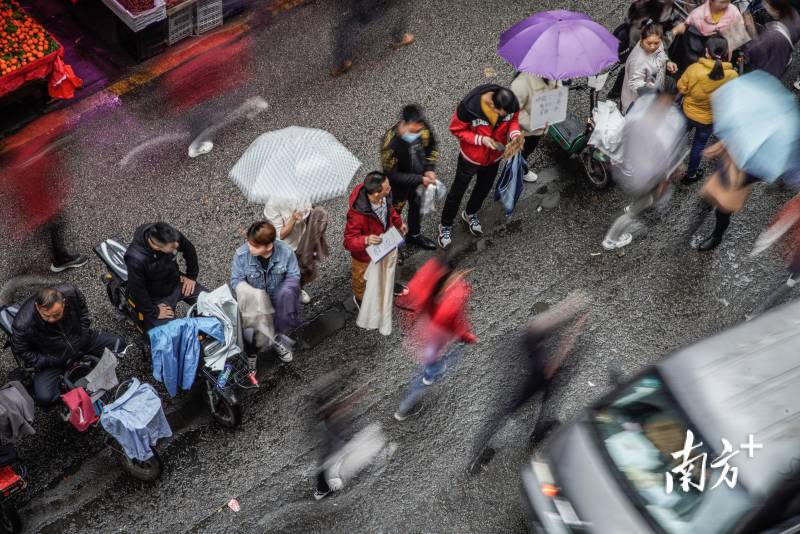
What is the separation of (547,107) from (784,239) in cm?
311

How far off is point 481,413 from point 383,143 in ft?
8.26

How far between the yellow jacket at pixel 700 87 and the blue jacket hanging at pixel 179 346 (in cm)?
509

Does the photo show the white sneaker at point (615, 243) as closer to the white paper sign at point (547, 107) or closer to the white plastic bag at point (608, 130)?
the white plastic bag at point (608, 130)

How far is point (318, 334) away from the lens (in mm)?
7789

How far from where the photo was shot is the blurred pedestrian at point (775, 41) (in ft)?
29.1

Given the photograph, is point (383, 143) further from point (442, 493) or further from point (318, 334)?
point (442, 493)

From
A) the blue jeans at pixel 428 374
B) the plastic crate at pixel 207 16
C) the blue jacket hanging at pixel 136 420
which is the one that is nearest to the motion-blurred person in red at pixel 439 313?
the blue jeans at pixel 428 374

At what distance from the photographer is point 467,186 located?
26.5 ft

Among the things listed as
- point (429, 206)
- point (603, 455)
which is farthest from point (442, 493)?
point (429, 206)

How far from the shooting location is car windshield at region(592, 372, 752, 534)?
218 inches

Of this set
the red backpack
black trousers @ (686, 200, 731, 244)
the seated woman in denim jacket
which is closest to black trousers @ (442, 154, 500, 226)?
the seated woman in denim jacket

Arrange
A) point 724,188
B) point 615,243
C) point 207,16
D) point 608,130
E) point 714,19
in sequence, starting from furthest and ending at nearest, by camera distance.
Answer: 1. point 207,16
2. point 714,19
3. point 615,243
4. point 608,130
5. point 724,188

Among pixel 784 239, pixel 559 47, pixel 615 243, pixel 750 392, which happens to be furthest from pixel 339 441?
pixel 784 239

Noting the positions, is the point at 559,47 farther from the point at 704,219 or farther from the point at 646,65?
the point at 704,219
